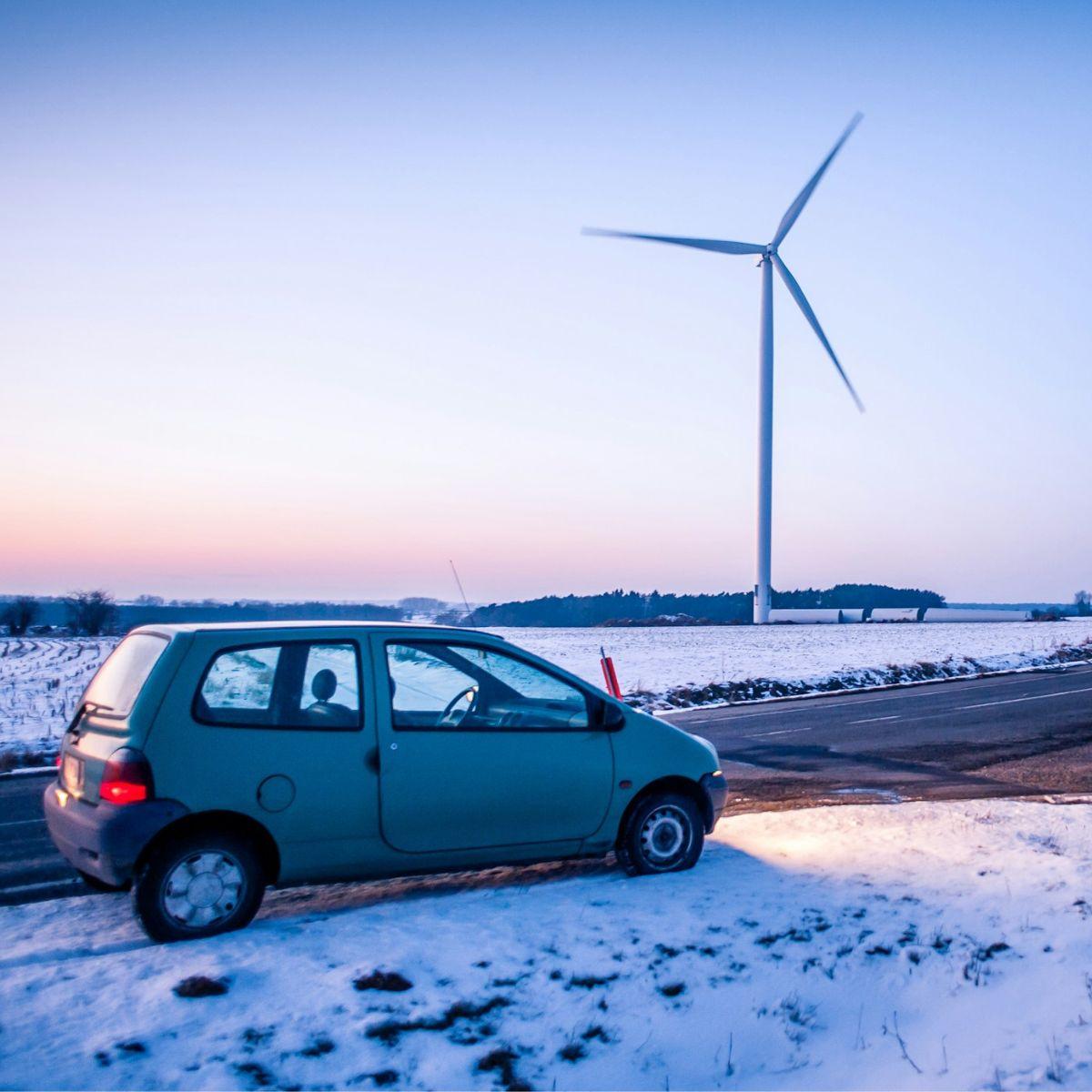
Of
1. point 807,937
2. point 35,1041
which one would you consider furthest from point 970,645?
point 35,1041

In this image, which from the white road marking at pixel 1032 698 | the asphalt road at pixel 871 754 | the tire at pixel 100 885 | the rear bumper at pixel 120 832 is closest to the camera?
the rear bumper at pixel 120 832

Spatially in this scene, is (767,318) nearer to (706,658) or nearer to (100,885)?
(706,658)

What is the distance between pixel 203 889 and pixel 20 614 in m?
69.6

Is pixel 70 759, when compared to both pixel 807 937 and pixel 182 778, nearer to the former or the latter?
pixel 182 778

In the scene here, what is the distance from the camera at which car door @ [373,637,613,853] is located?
533cm

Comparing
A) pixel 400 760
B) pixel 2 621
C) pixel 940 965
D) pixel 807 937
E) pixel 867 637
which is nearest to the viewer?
pixel 940 965

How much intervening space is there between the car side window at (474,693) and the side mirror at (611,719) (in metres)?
0.09

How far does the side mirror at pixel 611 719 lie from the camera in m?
5.93

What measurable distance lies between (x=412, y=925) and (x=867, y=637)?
46092 millimetres

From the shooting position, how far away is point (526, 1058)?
146 inches

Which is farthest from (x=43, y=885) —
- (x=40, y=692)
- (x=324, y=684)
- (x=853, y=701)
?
(x=853, y=701)

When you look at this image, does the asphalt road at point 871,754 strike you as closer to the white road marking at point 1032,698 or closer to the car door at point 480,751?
the white road marking at point 1032,698

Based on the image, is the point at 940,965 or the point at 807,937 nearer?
the point at 940,965

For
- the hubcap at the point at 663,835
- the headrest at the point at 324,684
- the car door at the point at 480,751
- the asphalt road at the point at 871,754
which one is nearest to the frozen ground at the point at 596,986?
the hubcap at the point at 663,835
